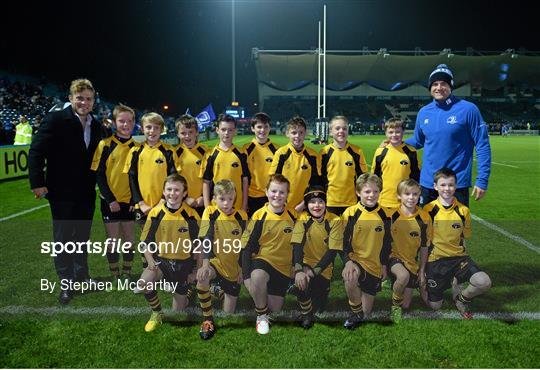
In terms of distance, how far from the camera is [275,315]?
3811 mm

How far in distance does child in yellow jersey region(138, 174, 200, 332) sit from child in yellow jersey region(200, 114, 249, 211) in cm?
92

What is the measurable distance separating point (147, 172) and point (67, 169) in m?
0.74

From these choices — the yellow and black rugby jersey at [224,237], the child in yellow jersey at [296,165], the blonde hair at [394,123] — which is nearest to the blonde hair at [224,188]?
the yellow and black rugby jersey at [224,237]

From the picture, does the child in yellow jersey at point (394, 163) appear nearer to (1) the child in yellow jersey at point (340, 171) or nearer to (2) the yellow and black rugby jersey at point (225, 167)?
(1) the child in yellow jersey at point (340, 171)

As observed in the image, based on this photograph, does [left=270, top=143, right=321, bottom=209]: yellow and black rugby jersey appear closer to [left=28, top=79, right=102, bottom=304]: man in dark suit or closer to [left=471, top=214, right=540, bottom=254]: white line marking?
[left=28, top=79, right=102, bottom=304]: man in dark suit

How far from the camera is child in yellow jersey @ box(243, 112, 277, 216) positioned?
5.08 metres

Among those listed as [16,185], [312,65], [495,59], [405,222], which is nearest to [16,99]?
[16,185]

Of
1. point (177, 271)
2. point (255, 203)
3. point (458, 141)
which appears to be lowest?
point (177, 271)

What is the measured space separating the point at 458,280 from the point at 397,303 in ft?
2.00

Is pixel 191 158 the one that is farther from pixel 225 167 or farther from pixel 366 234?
pixel 366 234

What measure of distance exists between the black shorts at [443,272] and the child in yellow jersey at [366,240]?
1.42ft

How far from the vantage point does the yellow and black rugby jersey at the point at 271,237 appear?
12.3 feet

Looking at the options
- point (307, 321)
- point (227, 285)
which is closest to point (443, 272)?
point (307, 321)

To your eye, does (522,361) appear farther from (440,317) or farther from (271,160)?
(271,160)
